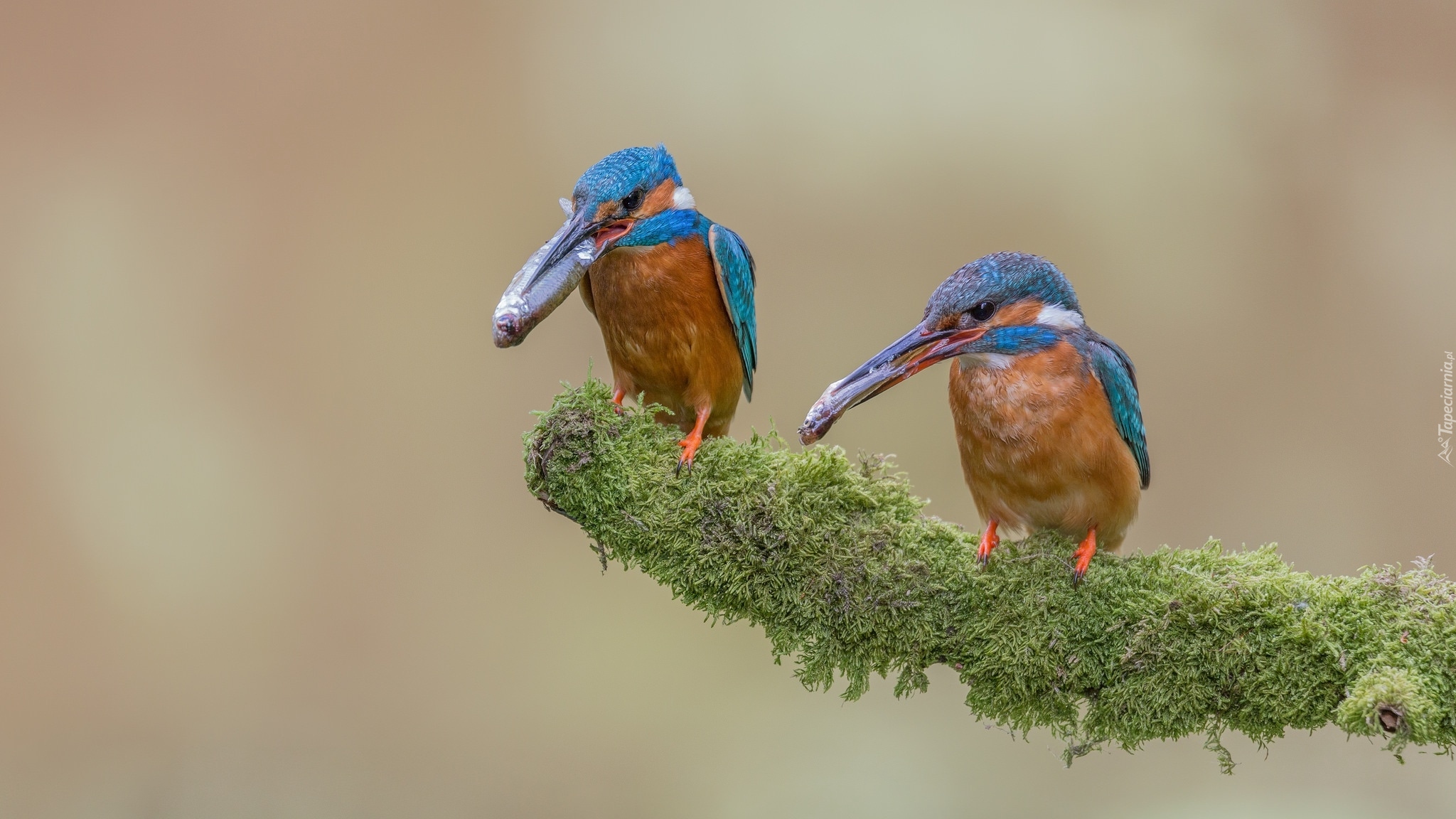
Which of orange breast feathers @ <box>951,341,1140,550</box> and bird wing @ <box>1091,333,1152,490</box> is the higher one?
bird wing @ <box>1091,333,1152,490</box>

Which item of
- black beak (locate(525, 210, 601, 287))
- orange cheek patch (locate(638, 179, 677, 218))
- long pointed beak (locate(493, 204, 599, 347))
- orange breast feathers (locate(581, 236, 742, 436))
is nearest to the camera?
long pointed beak (locate(493, 204, 599, 347))

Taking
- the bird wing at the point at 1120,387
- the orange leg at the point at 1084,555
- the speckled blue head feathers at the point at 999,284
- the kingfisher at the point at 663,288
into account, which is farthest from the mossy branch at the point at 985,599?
the speckled blue head feathers at the point at 999,284

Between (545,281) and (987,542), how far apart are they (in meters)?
1.04

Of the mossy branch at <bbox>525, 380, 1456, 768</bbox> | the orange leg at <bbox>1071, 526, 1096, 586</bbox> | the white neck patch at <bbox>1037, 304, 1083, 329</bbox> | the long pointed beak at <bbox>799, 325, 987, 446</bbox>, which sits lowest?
the mossy branch at <bbox>525, 380, 1456, 768</bbox>

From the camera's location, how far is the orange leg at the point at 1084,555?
2131 millimetres

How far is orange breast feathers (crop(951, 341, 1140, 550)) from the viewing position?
7.13 ft


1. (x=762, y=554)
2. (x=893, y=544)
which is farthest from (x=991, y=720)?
(x=762, y=554)

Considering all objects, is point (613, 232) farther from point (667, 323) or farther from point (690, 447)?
point (690, 447)

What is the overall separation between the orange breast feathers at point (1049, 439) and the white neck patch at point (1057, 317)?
43 millimetres

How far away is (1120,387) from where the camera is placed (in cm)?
225

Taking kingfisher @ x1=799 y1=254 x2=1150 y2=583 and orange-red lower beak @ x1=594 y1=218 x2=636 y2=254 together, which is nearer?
kingfisher @ x1=799 y1=254 x2=1150 y2=583

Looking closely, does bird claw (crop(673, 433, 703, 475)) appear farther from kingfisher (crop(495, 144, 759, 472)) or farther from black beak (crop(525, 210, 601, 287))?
black beak (crop(525, 210, 601, 287))

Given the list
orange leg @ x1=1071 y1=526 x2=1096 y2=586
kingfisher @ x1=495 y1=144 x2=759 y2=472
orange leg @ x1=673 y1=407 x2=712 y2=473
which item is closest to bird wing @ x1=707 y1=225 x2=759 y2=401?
kingfisher @ x1=495 y1=144 x2=759 y2=472

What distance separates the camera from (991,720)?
218 centimetres
